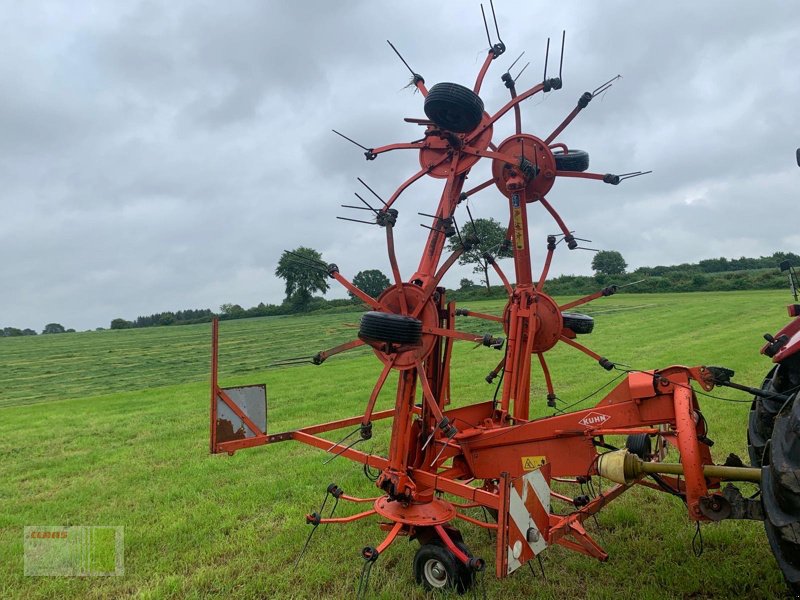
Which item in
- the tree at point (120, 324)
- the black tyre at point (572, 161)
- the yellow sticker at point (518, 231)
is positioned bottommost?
the tree at point (120, 324)

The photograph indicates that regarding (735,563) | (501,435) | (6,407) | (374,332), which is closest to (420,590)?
(501,435)

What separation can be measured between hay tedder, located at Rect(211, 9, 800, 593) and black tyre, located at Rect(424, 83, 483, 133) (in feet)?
0.03

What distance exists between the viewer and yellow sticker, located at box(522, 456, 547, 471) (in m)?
4.06

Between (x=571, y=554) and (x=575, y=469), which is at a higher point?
(x=575, y=469)

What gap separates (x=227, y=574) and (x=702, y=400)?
26.5 feet

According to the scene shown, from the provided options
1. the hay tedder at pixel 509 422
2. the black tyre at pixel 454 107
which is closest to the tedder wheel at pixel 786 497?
the hay tedder at pixel 509 422

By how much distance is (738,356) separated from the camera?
13758 millimetres

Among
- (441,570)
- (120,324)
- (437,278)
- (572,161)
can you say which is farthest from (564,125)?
(120,324)

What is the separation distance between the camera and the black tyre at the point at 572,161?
17.7ft

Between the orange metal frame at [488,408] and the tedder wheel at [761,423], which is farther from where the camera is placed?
the tedder wheel at [761,423]

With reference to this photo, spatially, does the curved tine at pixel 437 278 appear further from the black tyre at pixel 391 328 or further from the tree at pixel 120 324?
the tree at pixel 120 324

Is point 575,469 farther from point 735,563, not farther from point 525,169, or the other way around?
point 525,169

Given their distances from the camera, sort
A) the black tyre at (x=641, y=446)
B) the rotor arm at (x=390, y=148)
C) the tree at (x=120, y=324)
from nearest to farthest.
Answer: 1. the black tyre at (x=641, y=446)
2. the rotor arm at (x=390, y=148)
3. the tree at (x=120, y=324)

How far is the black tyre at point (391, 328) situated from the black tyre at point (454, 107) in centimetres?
179
